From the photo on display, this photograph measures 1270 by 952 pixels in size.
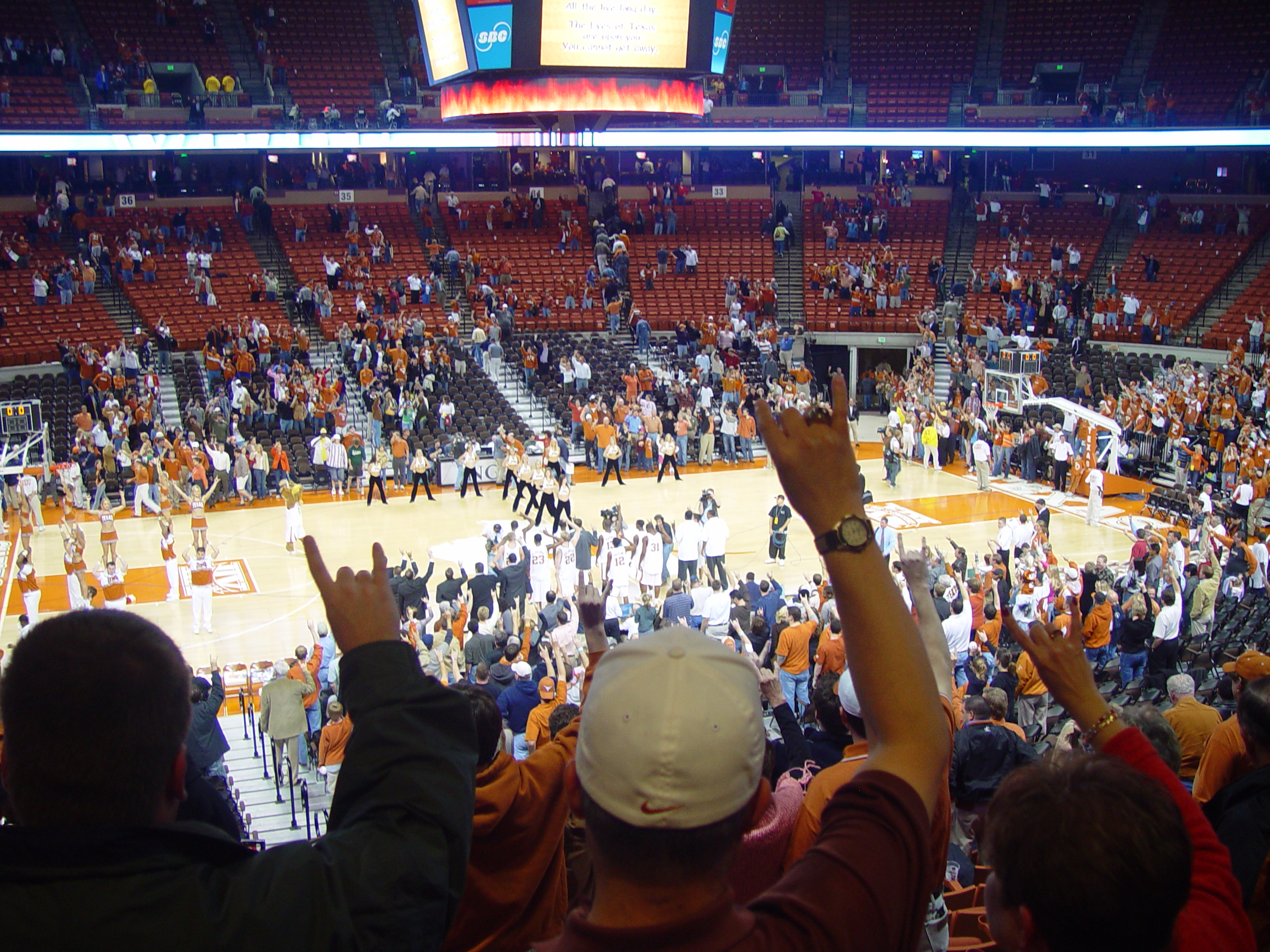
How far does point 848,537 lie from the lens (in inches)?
69.0

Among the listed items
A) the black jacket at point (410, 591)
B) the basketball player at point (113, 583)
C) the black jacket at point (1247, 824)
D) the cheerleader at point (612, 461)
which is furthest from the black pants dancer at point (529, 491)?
the black jacket at point (1247, 824)

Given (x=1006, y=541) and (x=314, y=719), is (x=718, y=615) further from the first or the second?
(x=1006, y=541)

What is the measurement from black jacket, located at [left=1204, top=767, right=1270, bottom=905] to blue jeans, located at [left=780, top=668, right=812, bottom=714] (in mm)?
7489

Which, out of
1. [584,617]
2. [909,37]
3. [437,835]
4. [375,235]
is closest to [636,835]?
[437,835]

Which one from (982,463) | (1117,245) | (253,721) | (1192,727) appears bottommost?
(982,463)

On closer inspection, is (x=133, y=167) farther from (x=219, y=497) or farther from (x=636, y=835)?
(x=636, y=835)

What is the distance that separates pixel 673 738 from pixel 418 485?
22705 millimetres

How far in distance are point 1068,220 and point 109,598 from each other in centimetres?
2978

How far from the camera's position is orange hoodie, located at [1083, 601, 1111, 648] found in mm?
11156

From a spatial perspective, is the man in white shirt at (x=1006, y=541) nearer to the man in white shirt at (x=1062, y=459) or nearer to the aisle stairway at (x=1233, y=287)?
the man in white shirt at (x=1062, y=459)

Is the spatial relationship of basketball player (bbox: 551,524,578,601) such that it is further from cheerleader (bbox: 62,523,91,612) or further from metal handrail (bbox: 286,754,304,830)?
cheerleader (bbox: 62,523,91,612)

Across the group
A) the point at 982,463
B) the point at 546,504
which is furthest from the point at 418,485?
the point at 982,463

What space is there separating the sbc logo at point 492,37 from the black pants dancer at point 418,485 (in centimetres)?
1027

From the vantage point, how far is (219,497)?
2312 cm
